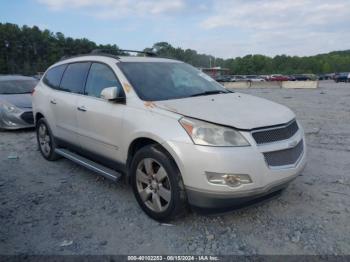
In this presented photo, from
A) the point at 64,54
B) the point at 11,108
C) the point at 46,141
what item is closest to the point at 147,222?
the point at 46,141

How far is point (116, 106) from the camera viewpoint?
13.0ft

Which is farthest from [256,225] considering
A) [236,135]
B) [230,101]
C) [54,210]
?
[54,210]

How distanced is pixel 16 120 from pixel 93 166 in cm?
516

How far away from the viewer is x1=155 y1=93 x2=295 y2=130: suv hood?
10.4ft

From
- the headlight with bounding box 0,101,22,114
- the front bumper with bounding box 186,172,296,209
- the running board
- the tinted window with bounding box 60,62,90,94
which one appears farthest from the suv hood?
the headlight with bounding box 0,101,22,114

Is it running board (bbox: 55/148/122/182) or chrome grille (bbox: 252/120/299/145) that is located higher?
chrome grille (bbox: 252/120/299/145)

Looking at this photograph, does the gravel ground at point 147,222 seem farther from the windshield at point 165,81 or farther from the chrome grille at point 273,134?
the windshield at point 165,81

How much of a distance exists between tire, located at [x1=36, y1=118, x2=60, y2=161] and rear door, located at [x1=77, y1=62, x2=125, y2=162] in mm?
1257

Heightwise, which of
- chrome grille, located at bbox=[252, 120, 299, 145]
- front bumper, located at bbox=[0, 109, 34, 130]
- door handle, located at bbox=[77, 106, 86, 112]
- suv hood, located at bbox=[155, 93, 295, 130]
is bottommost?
front bumper, located at bbox=[0, 109, 34, 130]

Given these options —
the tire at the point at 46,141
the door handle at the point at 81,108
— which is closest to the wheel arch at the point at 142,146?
the door handle at the point at 81,108

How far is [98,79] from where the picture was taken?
14.8 ft

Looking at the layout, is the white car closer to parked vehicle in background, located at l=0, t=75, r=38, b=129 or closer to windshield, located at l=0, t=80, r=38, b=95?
parked vehicle in background, located at l=0, t=75, r=38, b=129

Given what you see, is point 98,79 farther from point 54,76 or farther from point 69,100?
point 54,76

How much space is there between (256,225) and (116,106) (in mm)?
2070
